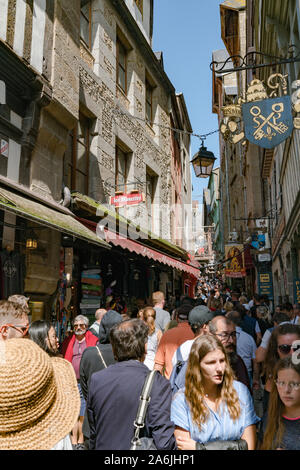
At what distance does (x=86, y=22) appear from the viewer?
1130 centimetres

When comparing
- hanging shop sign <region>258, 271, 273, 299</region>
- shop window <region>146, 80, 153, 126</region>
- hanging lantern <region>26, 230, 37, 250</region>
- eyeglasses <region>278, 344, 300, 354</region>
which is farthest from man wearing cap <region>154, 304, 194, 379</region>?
hanging shop sign <region>258, 271, 273, 299</region>

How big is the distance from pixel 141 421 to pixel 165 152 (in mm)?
16170

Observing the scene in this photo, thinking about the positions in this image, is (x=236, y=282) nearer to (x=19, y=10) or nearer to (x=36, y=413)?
(x=19, y=10)

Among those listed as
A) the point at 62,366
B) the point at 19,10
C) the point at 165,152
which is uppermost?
the point at 165,152

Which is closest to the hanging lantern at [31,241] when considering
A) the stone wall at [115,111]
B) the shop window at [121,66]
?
the stone wall at [115,111]

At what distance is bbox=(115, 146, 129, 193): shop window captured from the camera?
1281cm

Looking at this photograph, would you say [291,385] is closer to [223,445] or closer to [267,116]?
[223,445]

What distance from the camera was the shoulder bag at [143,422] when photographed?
2.37 m

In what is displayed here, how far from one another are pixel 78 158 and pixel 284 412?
8.76 meters

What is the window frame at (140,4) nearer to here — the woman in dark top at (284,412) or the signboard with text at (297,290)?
the signboard with text at (297,290)

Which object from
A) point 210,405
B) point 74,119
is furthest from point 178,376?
point 74,119

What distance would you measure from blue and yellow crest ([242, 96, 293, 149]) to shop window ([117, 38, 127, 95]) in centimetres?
789

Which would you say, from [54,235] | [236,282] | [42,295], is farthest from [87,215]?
[236,282]

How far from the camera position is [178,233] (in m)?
20.2
